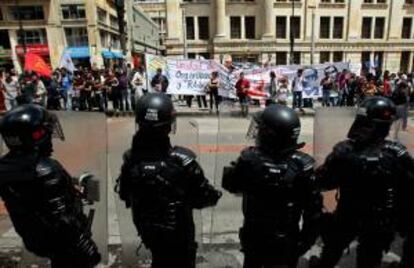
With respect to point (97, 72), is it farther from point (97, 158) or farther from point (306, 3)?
point (306, 3)

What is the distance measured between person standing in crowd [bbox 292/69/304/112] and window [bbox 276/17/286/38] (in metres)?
29.9

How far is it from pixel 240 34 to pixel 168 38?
7850 mm

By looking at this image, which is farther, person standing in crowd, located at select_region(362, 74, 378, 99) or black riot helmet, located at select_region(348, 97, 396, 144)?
person standing in crowd, located at select_region(362, 74, 378, 99)

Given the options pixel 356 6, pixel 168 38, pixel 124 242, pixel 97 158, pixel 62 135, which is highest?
pixel 356 6

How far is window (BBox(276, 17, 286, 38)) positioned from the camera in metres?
42.6

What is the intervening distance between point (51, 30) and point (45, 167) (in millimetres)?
37072

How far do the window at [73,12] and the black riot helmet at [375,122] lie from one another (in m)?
37.0

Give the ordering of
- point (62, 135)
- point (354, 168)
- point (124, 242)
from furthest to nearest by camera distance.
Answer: point (124, 242), point (62, 135), point (354, 168)

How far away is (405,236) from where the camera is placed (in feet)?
10.8

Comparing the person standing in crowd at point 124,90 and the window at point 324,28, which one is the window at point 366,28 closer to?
the window at point 324,28

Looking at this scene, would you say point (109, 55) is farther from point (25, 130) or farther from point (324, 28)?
point (25, 130)

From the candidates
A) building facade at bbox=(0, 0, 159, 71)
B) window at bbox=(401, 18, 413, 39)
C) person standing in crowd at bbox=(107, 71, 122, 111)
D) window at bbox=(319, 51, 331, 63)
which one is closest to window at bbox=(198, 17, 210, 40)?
building facade at bbox=(0, 0, 159, 71)

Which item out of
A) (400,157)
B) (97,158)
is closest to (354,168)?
(400,157)

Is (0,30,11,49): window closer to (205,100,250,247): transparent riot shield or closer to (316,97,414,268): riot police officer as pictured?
(205,100,250,247): transparent riot shield
